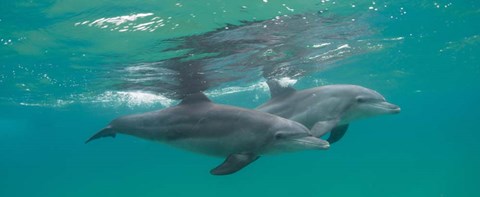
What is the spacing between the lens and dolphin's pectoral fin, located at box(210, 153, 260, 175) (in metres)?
6.29

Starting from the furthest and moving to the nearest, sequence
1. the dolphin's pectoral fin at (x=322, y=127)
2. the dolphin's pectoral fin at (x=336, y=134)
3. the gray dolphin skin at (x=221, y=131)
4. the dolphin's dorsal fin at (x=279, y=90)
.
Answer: the dolphin's dorsal fin at (x=279, y=90) < the dolphin's pectoral fin at (x=336, y=134) < the dolphin's pectoral fin at (x=322, y=127) < the gray dolphin skin at (x=221, y=131)

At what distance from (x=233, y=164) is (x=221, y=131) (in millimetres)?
1075

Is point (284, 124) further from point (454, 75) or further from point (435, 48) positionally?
point (454, 75)

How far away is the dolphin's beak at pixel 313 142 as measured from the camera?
6.26 meters

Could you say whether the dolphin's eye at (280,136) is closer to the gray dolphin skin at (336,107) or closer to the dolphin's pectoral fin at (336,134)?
the gray dolphin skin at (336,107)

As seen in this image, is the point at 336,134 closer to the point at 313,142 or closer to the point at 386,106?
the point at 386,106

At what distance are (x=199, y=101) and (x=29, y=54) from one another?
7918 mm

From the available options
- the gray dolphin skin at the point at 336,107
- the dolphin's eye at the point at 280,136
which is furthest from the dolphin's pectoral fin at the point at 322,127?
the dolphin's eye at the point at 280,136

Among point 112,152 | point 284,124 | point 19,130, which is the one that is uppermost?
point 284,124

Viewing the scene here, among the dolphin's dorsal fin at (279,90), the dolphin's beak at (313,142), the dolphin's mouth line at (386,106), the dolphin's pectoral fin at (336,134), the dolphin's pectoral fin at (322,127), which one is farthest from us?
the dolphin's dorsal fin at (279,90)

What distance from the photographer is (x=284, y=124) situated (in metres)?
6.93

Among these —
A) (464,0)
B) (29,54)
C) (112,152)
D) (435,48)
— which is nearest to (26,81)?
(29,54)

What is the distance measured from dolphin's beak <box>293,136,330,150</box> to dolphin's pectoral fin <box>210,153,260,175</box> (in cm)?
86

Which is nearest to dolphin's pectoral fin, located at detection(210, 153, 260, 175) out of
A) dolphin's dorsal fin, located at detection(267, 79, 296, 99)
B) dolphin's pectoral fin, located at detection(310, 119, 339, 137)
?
dolphin's pectoral fin, located at detection(310, 119, 339, 137)
